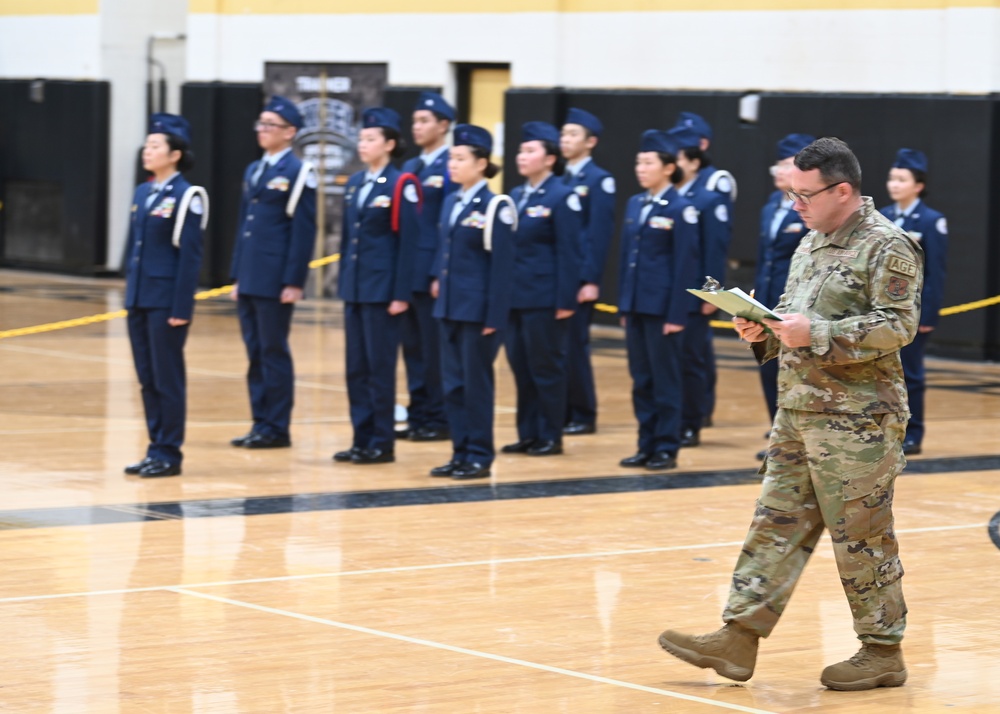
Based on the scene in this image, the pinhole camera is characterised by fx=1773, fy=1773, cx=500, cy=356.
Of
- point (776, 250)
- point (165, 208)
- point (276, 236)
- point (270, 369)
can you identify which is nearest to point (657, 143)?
point (776, 250)

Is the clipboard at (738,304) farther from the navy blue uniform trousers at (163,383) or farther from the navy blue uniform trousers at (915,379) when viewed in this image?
the navy blue uniform trousers at (915,379)

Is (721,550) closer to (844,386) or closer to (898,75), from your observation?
(844,386)

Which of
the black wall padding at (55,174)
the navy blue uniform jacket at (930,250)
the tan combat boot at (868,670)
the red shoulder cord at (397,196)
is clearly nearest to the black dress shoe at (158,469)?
the red shoulder cord at (397,196)

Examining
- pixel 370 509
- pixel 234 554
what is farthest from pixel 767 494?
pixel 370 509

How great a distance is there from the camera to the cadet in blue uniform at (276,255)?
995 cm

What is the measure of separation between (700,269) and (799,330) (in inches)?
186

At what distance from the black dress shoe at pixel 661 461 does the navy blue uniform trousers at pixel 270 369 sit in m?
2.07

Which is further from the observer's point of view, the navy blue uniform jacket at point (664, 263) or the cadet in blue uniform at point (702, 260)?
the cadet in blue uniform at point (702, 260)

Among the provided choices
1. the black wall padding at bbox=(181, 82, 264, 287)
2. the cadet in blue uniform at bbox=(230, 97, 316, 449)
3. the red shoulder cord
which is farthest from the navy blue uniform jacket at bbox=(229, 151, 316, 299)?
the black wall padding at bbox=(181, 82, 264, 287)

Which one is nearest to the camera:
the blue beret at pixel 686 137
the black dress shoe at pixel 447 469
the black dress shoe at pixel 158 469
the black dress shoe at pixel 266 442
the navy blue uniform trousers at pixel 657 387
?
the black dress shoe at pixel 158 469

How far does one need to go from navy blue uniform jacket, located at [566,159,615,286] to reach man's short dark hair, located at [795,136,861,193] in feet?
17.9

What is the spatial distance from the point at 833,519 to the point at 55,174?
1891 centimetres

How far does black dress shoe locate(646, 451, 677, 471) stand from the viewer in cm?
945

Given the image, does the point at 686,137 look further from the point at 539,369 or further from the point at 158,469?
the point at 158,469
